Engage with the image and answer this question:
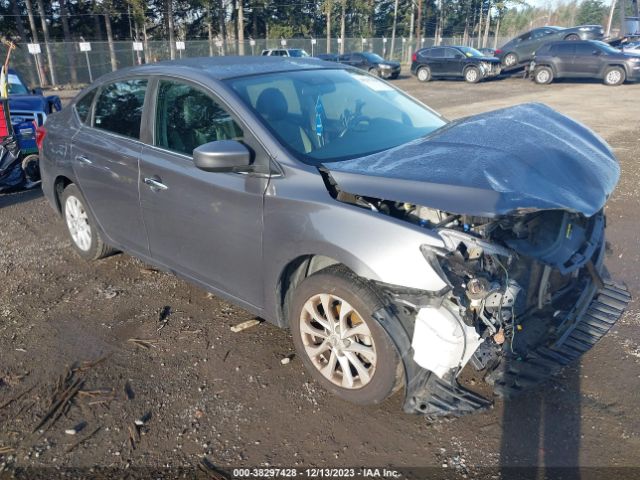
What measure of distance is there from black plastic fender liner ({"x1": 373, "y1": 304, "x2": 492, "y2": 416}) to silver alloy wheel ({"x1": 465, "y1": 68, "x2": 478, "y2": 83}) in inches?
925

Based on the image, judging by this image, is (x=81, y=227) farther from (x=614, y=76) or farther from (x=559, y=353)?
(x=614, y=76)

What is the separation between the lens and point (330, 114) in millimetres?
3500

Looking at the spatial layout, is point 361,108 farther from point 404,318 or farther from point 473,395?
point 473,395

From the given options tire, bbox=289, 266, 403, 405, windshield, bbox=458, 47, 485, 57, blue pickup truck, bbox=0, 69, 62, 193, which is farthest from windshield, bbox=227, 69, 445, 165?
windshield, bbox=458, 47, 485, 57

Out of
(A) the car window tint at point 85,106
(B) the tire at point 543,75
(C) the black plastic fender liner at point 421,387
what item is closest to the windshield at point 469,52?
(B) the tire at point 543,75

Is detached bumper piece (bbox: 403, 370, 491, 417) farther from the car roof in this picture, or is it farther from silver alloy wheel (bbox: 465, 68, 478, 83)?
silver alloy wheel (bbox: 465, 68, 478, 83)

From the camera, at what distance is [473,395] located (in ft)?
8.44

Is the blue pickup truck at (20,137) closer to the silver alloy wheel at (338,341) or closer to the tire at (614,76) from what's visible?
the silver alloy wheel at (338,341)

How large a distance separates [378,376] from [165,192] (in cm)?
191

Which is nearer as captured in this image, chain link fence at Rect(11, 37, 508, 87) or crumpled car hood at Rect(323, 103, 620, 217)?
crumpled car hood at Rect(323, 103, 620, 217)

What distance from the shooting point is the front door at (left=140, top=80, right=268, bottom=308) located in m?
3.13

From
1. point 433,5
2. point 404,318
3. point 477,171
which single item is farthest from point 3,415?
point 433,5

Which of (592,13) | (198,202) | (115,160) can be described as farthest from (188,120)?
(592,13)

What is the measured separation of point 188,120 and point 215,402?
1.85 m
